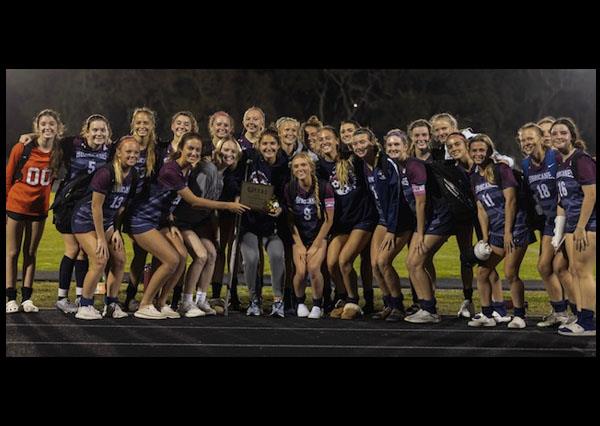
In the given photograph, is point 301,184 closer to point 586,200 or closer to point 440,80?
point 586,200

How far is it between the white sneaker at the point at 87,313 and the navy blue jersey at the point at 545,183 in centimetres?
432

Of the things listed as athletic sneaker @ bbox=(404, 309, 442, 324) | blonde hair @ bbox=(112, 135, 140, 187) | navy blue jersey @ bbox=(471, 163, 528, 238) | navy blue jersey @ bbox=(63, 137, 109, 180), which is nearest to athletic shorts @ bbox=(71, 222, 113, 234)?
blonde hair @ bbox=(112, 135, 140, 187)

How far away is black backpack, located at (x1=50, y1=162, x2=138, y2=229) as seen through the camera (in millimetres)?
9023

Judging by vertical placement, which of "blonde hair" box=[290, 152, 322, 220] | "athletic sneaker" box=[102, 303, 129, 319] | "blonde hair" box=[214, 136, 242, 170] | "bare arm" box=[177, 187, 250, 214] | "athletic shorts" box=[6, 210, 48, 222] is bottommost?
"athletic sneaker" box=[102, 303, 129, 319]

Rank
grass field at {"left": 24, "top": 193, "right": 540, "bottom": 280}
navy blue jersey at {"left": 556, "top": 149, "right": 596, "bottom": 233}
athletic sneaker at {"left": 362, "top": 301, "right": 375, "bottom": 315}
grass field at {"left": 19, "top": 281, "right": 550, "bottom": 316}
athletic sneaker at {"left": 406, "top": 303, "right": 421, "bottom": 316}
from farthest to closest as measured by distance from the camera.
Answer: grass field at {"left": 24, "top": 193, "right": 540, "bottom": 280} → grass field at {"left": 19, "top": 281, "right": 550, "bottom": 316} → athletic sneaker at {"left": 362, "top": 301, "right": 375, "bottom": 315} → athletic sneaker at {"left": 406, "top": 303, "right": 421, "bottom": 316} → navy blue jersey at {"left": 556, "top": 149, "right": 596, "bottom": 233}

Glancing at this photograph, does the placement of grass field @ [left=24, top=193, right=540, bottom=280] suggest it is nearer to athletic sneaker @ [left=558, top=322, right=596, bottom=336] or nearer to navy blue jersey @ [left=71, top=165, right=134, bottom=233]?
navy blue jersey @ [left=71, top=165, right=134, bottom=233]

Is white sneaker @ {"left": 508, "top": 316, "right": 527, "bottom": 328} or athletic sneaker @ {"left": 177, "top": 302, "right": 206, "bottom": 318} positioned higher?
athletic sneaker @ {"left": 177, "top": 302, "right": 206, "bottom": 318}

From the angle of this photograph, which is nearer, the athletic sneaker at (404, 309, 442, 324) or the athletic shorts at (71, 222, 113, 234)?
the athletic shorts at (71, 222, 113, 234)

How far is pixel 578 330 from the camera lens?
8164mm

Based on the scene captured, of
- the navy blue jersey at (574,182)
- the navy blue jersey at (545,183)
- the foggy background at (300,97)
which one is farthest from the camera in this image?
the foggy background at (300,97)

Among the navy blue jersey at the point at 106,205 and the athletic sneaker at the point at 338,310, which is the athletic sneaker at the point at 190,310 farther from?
the athletic sneaker at the point at 338,310

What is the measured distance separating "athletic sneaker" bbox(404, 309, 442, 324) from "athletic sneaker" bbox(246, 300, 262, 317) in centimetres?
150

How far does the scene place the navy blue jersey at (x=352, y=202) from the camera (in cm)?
947

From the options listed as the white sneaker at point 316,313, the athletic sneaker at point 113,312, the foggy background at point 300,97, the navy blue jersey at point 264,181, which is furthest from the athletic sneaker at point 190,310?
the foggy background at point 300,97
